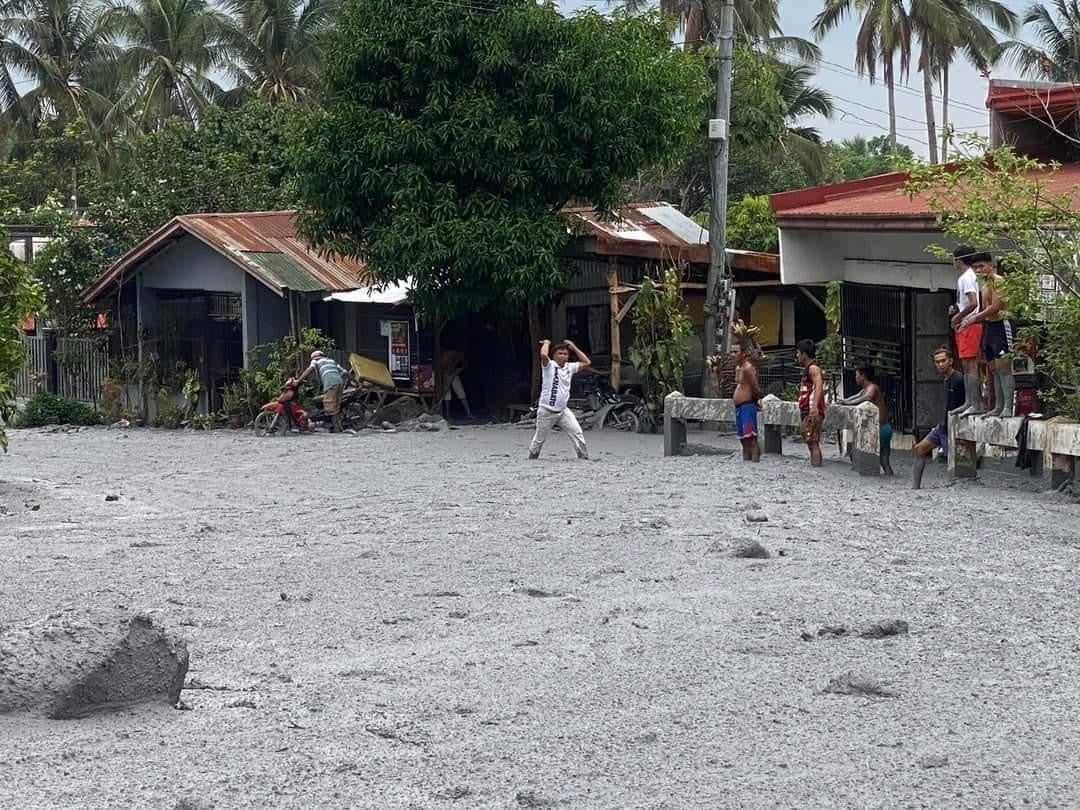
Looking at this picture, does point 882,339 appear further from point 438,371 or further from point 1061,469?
point 438,371

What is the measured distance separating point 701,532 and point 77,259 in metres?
20.5

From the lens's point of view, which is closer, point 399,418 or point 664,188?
point 399,418

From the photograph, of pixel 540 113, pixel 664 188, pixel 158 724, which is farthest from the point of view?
pixel 664 188

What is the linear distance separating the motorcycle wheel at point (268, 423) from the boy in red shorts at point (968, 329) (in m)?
12.3

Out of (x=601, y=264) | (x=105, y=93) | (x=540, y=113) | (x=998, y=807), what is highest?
(x=105, y=93)

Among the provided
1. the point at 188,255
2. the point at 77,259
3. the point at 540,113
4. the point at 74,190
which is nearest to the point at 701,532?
the point at 540,113

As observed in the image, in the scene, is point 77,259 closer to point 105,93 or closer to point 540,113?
point 540,113

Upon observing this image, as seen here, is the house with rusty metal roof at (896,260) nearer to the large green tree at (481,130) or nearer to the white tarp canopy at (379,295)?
the large green tree at (481,130)

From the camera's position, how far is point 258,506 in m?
15.5

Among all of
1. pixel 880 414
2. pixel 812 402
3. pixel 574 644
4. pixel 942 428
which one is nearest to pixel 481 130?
pixel 812 402

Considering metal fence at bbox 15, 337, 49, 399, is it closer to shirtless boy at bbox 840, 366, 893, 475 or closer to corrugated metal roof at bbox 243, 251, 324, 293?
corrugated metal roof at bbox 243, 251, 324, 293

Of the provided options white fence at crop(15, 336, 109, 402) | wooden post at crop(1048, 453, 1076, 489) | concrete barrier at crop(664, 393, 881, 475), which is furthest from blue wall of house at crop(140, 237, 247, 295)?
wooden post at crop(1048, 453, 1076, 489)

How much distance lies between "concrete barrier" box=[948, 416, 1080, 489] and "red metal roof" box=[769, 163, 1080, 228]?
7.03ft

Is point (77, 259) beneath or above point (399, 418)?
above
